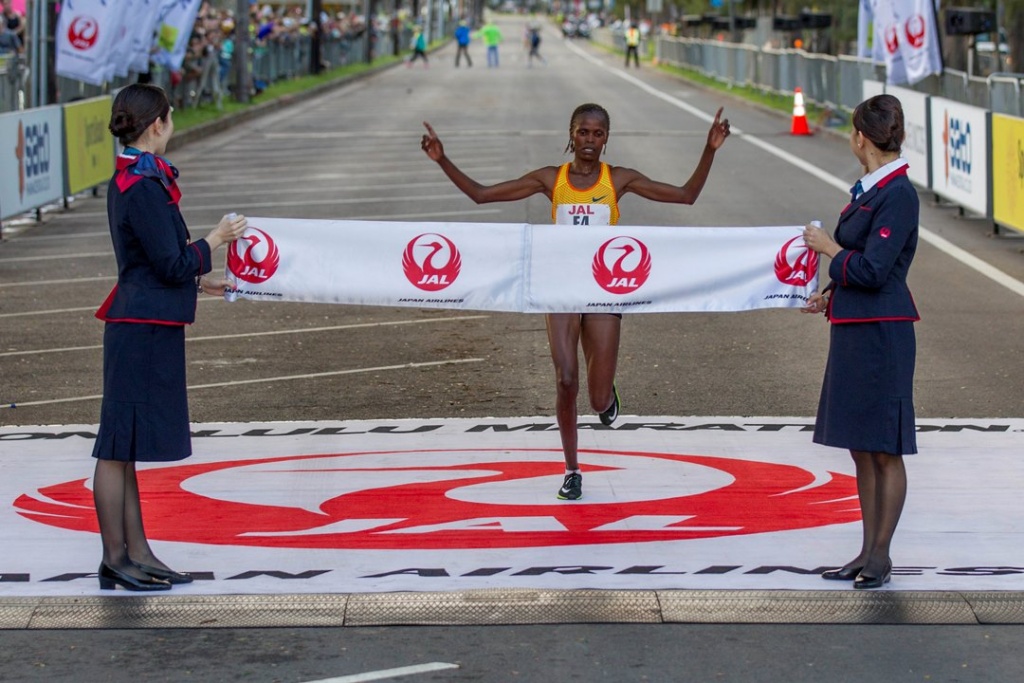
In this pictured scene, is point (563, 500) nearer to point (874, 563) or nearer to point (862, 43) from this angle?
→ point (874, 563)

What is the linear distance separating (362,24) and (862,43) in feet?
150

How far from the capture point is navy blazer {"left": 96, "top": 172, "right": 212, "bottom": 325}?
20.4 ft

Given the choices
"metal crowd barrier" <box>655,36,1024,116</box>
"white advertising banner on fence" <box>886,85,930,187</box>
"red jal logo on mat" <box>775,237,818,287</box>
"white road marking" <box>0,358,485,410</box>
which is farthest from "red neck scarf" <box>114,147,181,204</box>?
"metal crowd barrier" <box>655,36,1024,116</box>

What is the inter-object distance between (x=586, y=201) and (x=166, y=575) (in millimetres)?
2578

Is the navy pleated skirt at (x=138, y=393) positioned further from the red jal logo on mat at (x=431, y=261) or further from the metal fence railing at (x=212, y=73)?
the metal fence railing at (x=212, y=73)

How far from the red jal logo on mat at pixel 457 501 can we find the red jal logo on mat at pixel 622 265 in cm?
98

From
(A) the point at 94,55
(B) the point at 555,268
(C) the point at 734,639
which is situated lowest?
(C) the point at 734,639

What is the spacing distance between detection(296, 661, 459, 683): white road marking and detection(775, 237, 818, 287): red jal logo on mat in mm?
2729

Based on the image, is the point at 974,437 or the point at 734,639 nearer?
the point at 734,639

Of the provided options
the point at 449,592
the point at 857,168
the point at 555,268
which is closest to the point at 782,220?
the point at 857,168

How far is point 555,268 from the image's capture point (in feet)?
25.0

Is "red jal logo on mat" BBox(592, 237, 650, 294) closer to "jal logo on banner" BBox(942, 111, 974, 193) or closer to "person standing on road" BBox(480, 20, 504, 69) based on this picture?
"jal logo on banner" BBox(942, 111, 974, 193)

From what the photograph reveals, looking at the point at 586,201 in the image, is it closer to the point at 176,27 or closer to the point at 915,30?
the point at 915,30

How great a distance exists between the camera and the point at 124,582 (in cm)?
641
